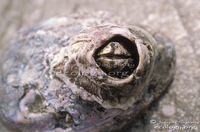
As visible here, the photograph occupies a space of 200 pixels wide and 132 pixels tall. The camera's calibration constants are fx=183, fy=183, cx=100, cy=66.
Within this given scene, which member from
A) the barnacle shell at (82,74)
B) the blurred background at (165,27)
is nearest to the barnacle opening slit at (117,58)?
the barnacle shell at (82,74)

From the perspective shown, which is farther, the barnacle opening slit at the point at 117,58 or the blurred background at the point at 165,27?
the blurred background at the point at 165,27

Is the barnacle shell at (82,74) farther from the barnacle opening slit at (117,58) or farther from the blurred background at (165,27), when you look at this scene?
the blurred background at (165,27)

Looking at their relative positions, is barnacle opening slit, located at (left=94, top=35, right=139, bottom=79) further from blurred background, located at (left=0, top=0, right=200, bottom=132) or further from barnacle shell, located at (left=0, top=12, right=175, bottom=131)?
blurred background, located at (left=0, top=0, right=200, bottom=132)

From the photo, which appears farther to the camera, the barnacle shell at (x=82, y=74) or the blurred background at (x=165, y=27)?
the blurred background at (x=165, y=27)

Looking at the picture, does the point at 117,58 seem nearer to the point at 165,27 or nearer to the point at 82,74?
the point at 82,74

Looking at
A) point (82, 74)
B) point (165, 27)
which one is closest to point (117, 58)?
point (82, 74)
